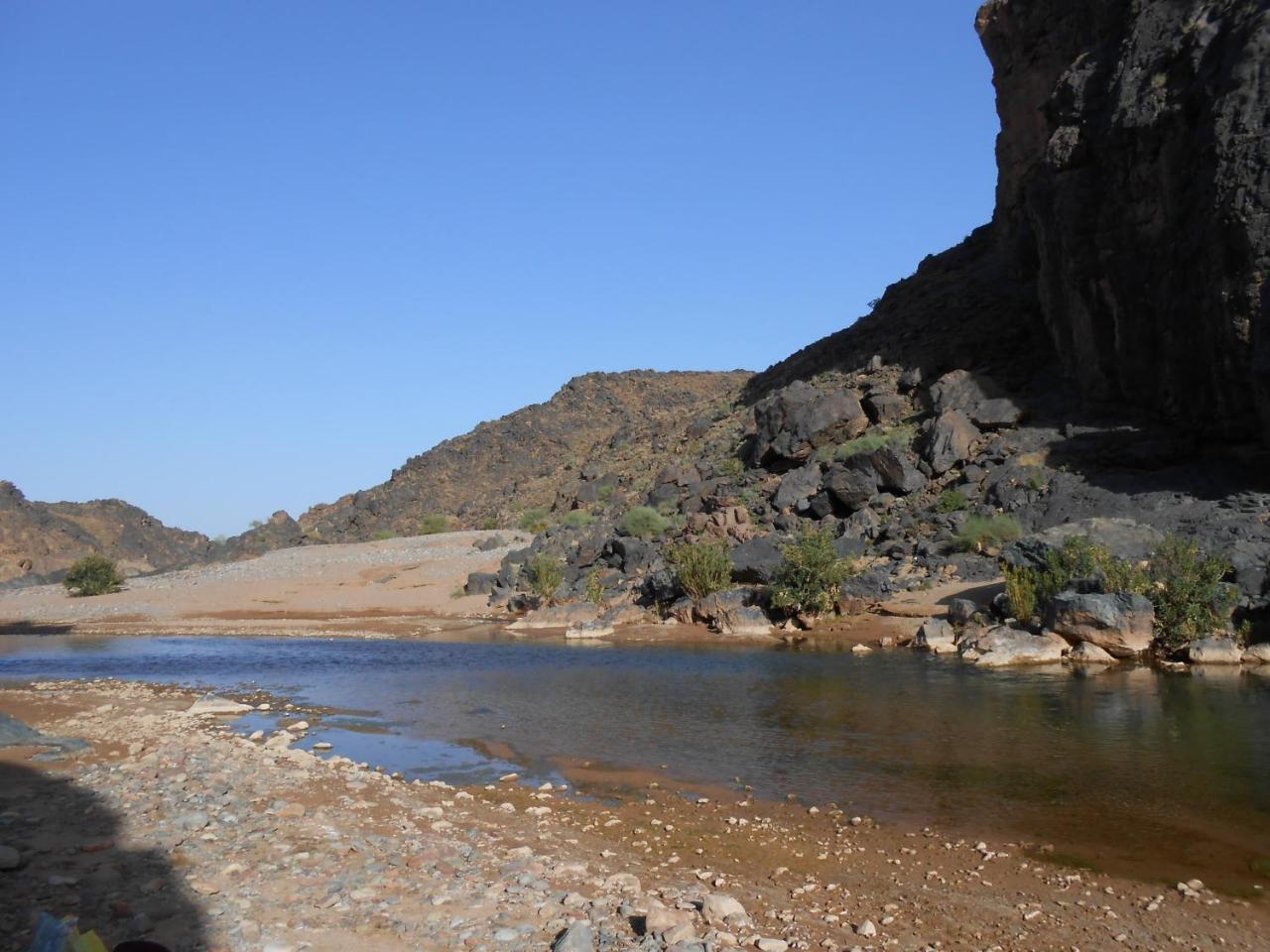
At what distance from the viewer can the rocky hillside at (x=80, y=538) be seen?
57.9m

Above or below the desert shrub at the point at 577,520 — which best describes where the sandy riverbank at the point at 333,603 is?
below

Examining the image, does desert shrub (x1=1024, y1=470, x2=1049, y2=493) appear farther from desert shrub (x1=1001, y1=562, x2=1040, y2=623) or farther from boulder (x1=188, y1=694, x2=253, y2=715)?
→ boulder (x1=188, y1=694, x2=253, y2=715)

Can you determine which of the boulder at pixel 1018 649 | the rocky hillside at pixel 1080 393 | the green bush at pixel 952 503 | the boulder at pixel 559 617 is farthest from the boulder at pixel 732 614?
the green bush at pixel 952 503

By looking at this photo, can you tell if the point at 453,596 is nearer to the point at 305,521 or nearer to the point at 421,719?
the point at 421,719

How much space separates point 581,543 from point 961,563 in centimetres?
1283

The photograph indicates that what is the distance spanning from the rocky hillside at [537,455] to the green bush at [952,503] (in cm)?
2261

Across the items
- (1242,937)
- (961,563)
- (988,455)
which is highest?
(988,455)

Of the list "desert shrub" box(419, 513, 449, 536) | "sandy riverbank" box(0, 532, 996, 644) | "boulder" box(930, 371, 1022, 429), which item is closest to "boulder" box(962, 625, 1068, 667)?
"sandy riverbank" box(0, 532, 996, 644)

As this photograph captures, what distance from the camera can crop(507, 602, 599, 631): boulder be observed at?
27641 millimetres

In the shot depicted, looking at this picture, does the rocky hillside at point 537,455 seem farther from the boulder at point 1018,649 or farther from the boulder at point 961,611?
the boulder at point 1018,649

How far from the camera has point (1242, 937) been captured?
246 inches

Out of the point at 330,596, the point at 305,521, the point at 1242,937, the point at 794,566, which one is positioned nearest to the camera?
the point at 1242,937

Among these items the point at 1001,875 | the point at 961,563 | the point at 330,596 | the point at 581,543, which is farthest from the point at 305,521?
the point at 1001,875

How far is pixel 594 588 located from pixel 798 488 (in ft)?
26.3
